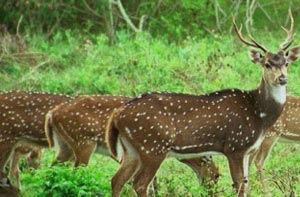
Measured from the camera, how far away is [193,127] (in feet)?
33.6

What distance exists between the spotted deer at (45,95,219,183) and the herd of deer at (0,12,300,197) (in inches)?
0.4

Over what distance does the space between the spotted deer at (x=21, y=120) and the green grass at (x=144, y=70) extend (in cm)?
86

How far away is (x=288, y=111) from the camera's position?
1248 cm

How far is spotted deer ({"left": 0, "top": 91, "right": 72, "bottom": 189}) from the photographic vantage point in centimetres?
1137

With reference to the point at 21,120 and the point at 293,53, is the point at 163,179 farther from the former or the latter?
the point at 293,53

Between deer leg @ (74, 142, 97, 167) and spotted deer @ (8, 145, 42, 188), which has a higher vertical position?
deer leg @ (74, 142, 97, 167)

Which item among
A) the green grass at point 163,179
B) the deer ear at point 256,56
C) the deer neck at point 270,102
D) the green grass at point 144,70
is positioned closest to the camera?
A: the green grass at point 163,179

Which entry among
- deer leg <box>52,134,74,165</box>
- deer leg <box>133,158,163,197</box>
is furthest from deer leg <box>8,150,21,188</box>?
deer leg <box>133,158,163,197</box>

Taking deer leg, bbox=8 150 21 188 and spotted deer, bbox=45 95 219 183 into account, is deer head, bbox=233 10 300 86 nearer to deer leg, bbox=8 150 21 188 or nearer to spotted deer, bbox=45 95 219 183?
spotted deer, bbox=45 95 219 183

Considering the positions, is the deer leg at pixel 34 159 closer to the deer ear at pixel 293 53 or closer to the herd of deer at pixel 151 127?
the herd of deer at pixel 151 127

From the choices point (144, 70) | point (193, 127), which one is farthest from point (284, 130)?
point (144, 70)

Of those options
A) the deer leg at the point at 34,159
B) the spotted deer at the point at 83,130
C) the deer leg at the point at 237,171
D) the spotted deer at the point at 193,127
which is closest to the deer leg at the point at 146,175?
the spotted deer at the point at 193,127

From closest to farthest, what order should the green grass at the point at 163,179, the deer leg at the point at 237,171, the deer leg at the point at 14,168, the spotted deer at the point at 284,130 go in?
the green grass at the point at 163,179
the deer leg at the point at 237,171
the deer leg at the point at 14,168
the spotted deer at the point at 284,130

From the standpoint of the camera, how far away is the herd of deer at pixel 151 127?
10.1 m
